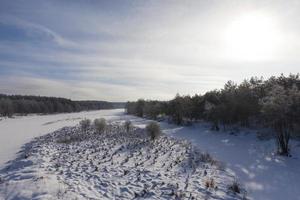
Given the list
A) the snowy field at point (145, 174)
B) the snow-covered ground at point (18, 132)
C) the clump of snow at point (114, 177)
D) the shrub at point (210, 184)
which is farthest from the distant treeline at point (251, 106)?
the snow-covered ground at point (18, 132)

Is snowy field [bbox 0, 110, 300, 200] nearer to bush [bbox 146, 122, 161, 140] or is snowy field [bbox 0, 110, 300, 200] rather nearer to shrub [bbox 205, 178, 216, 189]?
shrub [bbox 205, 178, 216, 189]

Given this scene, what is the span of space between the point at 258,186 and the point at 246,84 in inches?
1570

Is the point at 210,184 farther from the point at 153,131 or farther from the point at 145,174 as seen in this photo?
the point at 153,131

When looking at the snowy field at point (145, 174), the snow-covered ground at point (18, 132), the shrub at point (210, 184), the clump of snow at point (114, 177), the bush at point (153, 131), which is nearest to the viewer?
the clump of snow at point (114, 177)

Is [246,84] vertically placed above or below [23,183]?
above

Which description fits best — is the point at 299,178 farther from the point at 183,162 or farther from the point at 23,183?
the point at 23,183

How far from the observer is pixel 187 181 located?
1403cm

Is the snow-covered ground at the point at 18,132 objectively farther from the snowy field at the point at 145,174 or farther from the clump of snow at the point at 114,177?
the clump of snow at the point at 114,177

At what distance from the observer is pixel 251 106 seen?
44.0 meters

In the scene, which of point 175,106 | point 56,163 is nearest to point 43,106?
point 175,106

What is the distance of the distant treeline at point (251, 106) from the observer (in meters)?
24.7

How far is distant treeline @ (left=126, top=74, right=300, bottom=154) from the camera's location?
971 inches

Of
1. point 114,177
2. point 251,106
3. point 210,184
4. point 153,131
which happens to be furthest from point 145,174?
point 251,106

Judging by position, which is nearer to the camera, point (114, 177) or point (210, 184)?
point (210, 184)
